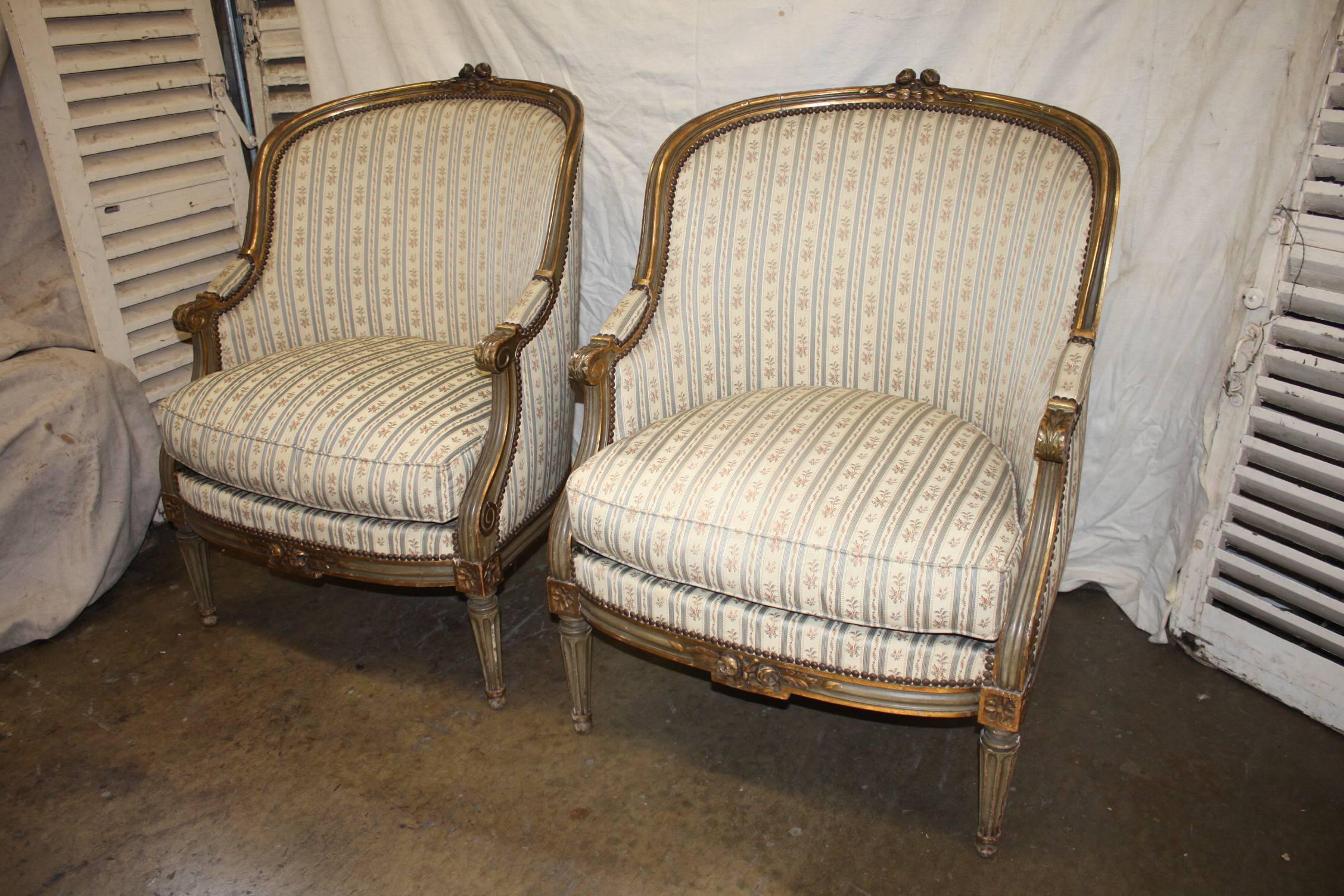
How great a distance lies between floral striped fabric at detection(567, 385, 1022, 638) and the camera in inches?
55.4

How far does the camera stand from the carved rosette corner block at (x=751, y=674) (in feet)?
5.07

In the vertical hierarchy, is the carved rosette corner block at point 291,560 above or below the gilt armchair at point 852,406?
below

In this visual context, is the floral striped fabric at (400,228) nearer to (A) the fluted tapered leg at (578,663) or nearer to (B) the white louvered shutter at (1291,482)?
(A) the fluted tapered leg at (578,663)

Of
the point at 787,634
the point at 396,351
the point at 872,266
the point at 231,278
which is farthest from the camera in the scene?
the point at 231,278

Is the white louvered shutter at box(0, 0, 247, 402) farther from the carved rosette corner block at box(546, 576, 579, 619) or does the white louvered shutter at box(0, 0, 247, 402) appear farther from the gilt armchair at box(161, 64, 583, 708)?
the carved rosette corner block at box(546, 576, 579, 619)

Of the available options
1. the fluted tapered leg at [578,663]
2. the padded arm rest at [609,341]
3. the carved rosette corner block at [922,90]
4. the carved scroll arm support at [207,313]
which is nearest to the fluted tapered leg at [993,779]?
the fluted tapered leg at [578,663]

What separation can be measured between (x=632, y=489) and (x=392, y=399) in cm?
53

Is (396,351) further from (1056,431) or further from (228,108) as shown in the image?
(1056,431)

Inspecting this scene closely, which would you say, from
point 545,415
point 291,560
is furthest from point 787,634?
point 291,560

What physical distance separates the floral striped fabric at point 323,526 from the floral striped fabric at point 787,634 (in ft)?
0.97

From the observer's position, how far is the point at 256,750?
1.84 metres

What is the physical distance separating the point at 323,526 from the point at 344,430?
18 centimetres

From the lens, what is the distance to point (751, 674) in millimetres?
1571

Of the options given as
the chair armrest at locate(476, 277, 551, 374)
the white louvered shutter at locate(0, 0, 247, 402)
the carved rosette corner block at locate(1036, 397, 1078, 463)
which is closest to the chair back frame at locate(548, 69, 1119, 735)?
the carved rosette corner block at locate(1036, 397, 1078, 463)
